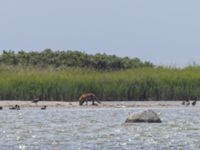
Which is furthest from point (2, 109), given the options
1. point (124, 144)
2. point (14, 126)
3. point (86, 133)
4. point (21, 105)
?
point (124, 144)

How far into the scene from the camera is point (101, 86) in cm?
4316

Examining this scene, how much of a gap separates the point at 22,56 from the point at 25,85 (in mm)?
17713

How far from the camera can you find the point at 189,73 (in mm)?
46406

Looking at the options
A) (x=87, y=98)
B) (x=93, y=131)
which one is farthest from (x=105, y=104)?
(x=93, y=131)

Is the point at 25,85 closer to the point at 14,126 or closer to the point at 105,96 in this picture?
the point at 105,96

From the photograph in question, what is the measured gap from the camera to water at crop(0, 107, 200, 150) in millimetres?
23297

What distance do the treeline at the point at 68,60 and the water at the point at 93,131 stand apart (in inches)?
844

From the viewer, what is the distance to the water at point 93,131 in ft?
76.4

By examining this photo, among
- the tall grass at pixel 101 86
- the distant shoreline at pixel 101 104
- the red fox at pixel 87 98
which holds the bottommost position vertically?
the distant shoreline at pixel 101 104

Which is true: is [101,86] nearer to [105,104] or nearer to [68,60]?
[105,104]

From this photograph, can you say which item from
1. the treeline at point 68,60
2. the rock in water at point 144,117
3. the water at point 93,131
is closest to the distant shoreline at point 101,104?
the water at point 93,131

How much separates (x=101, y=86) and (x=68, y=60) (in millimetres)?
16779

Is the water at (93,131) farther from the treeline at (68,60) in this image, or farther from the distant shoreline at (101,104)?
the treeline at (68,60)

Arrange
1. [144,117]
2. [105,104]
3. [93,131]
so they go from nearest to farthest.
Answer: [93,131] < [144,117] < [105,104]
